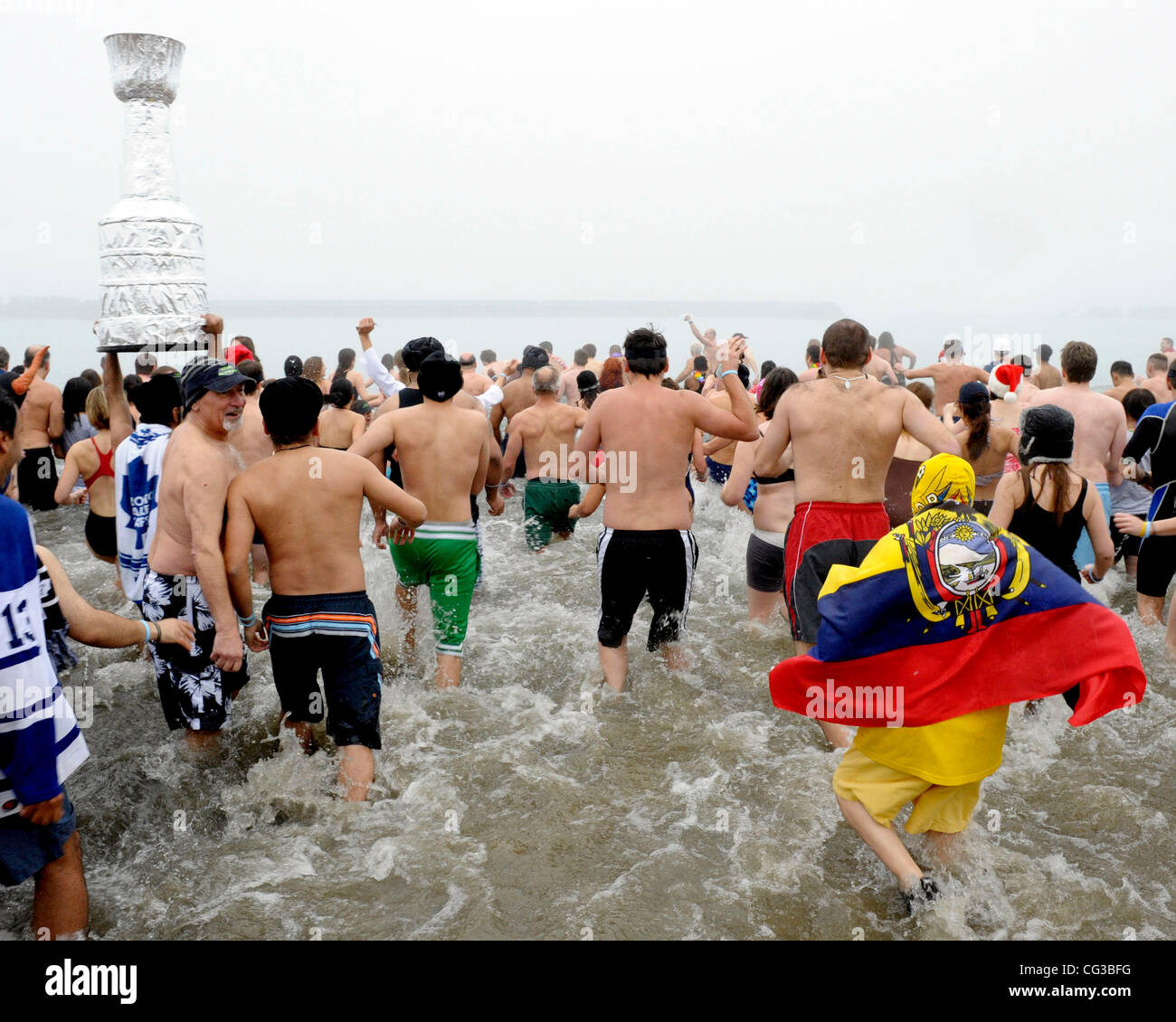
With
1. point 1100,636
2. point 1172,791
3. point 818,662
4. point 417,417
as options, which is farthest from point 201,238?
point 1172,791

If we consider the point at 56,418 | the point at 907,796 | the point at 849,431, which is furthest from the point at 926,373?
the point at 56,418

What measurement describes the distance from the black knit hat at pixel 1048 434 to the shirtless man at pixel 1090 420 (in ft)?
6.27

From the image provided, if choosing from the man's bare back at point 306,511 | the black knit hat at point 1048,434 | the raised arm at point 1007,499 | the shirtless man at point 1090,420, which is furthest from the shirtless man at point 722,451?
the man's bare back at point 306,511

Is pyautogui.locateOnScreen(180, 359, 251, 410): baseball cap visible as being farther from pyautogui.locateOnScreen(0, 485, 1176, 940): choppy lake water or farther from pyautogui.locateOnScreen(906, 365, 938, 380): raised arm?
pyautogui.locateOnScreen(906, 365, 938, 380): raised arm

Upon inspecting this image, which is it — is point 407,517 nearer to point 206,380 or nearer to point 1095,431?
point 206,380

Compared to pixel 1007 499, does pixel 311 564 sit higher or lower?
lower

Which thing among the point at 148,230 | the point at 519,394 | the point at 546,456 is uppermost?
the point at 148,230

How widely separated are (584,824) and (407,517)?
54.9 inches

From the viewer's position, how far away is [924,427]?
353 cm

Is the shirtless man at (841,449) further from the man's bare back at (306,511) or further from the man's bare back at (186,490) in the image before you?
the man's bare back at (186,490)

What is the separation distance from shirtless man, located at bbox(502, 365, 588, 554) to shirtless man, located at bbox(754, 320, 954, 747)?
9.42 feet

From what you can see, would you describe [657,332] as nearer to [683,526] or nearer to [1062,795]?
[683,526]

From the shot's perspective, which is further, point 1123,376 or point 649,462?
point 1123,376
